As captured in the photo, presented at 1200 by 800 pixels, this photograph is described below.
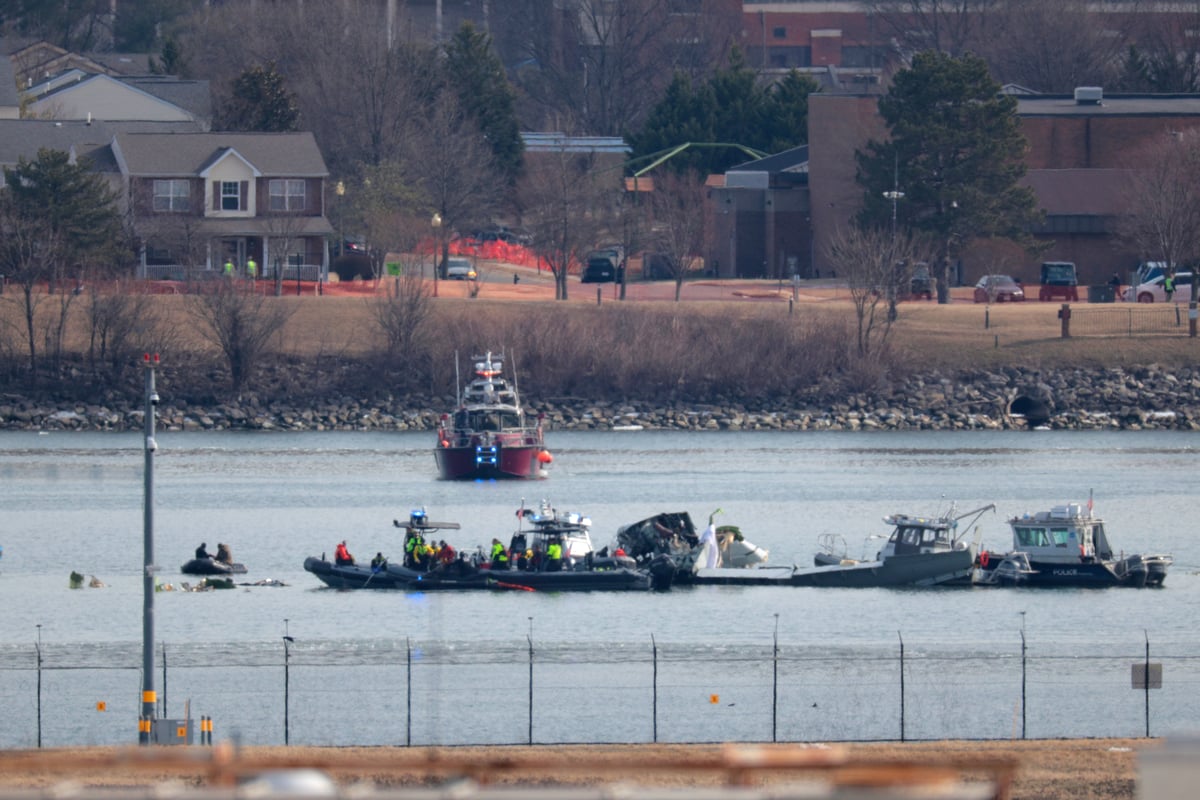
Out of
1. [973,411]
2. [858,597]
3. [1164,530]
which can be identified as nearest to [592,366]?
[973,411]

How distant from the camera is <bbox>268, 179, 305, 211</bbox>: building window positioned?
114 m

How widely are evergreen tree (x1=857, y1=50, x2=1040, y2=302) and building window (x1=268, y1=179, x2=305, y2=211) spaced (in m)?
30.3

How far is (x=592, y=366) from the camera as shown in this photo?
101812mm

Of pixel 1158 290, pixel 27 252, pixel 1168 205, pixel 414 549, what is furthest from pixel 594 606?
pixel 1158 290

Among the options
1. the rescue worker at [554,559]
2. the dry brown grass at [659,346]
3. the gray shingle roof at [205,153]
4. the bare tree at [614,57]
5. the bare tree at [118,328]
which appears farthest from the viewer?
the bare tree at [614,57]

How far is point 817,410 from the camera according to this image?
10050 cm

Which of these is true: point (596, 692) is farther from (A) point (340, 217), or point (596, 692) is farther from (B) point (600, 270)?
(A) point (340, 217)

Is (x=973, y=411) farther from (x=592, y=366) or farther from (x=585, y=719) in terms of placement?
(x=585, y=719)

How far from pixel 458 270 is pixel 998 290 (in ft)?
101

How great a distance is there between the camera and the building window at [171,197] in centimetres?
11244

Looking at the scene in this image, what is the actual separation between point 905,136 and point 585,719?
7569 centimetres

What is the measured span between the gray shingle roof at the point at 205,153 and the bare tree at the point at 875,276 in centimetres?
2923

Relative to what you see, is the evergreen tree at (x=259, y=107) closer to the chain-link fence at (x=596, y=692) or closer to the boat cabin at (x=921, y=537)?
the boat cabin at (x=921, y=537)

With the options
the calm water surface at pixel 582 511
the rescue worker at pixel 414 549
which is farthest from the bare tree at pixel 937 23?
the rescue worker at pixel 414 549
